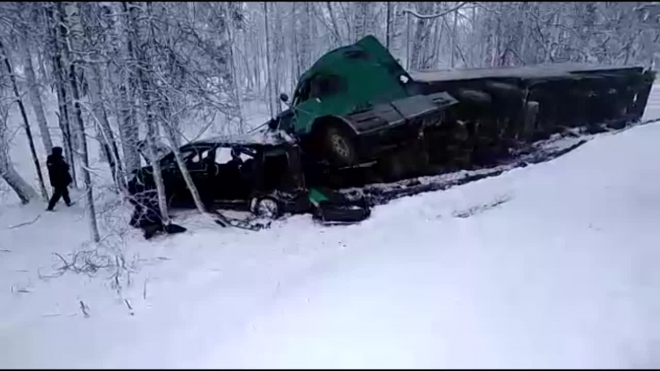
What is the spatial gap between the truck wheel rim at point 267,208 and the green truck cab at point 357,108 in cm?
141

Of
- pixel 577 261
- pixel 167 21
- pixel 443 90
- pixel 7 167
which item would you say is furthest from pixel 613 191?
pixel 7 167

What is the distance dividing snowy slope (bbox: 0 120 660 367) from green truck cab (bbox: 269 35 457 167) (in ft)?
4.52

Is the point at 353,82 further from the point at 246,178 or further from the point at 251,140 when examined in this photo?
the point at 246,178

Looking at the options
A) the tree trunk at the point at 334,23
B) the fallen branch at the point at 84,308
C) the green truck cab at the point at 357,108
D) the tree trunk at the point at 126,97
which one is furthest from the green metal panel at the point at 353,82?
the fallen branch at the point at 84,308

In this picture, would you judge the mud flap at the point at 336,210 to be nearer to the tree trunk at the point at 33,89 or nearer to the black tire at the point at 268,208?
the black tire at the point at 268,208

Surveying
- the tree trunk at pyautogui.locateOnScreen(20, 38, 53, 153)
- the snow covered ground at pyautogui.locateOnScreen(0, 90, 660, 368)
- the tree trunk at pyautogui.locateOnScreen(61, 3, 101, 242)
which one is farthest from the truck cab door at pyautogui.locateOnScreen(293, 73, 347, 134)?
the tree trunk at pyautogui.locateOnScreen(20, 38, 53, 153)

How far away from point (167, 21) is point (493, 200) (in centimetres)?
496

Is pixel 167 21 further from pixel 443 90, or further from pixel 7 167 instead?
pixel 443 90

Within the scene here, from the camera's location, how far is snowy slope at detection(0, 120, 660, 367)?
2.42 meters

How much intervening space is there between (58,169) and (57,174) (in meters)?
0.10

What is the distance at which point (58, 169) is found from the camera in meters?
7.93

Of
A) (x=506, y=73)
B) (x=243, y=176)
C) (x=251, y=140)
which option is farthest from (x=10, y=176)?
(x=506, y=73)

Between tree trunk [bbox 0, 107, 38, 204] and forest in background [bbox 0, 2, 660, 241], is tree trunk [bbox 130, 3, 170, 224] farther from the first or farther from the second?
tree trunk [bbox 0, 107, 38, 204]

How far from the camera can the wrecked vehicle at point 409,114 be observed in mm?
8094
